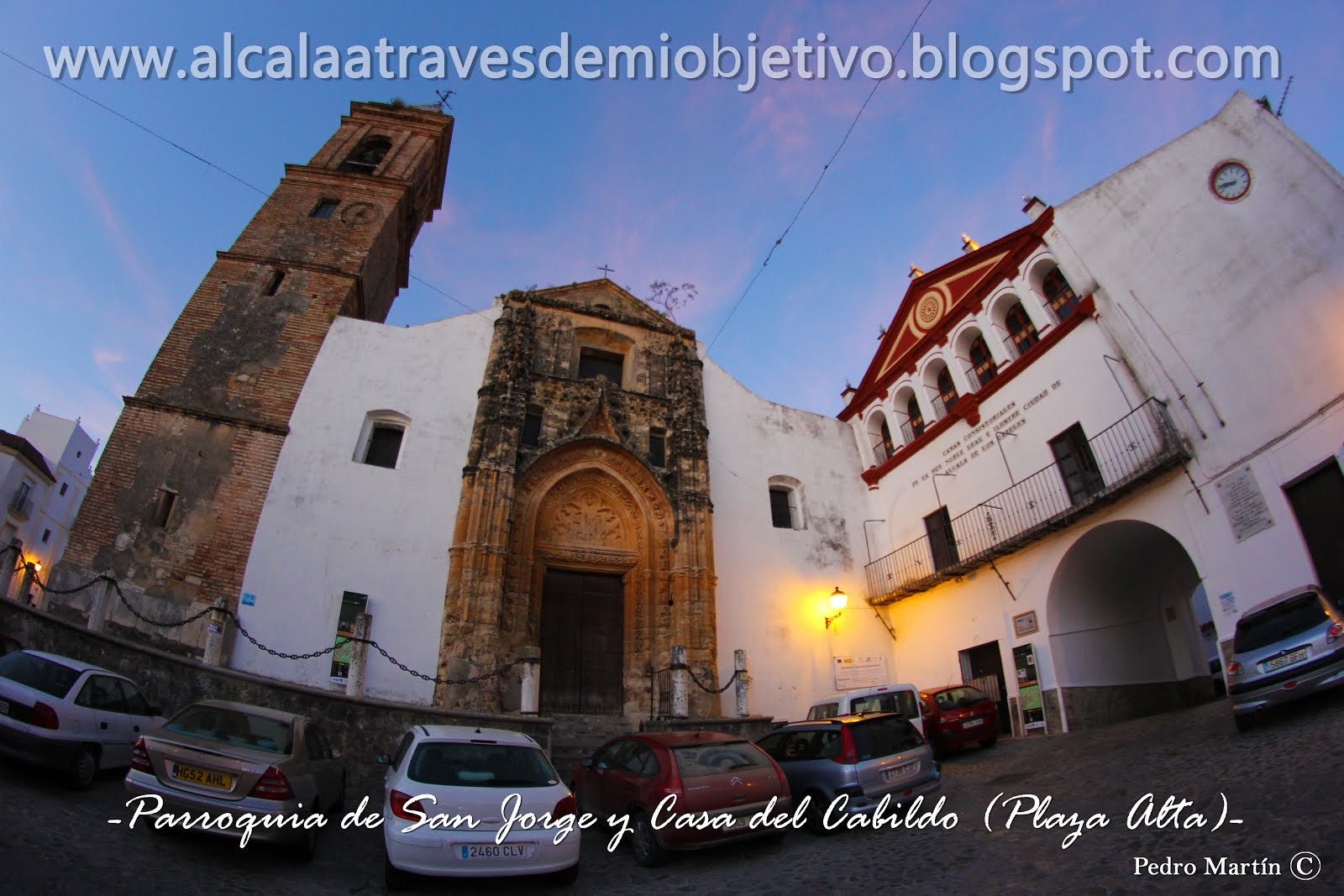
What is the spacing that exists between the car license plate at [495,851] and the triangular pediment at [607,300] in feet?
48.7

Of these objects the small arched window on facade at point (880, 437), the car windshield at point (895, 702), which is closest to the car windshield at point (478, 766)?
the car windshield at point (895, 702)

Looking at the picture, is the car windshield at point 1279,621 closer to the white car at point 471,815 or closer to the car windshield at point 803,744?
the car windshield at point 803,744

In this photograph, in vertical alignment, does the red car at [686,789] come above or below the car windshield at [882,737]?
below

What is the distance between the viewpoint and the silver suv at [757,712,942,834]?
767 cm

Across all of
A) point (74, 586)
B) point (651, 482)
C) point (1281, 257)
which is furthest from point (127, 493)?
point (1281, 257)

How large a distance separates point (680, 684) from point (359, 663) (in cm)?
589

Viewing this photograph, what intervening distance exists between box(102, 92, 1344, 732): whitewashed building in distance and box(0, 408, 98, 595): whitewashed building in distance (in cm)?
1929

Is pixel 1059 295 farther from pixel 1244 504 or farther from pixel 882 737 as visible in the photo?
pixel 882 737

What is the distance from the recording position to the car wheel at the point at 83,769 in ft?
22.7

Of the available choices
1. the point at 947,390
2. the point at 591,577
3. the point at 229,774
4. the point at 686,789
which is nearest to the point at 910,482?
the point at 947,390

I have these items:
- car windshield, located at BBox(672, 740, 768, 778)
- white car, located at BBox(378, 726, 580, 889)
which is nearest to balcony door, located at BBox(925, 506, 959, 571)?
car windshield, located at BBox(672, 740, 768, 778)

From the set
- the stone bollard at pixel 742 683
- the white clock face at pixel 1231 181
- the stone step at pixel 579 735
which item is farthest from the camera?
the stone bollard at pixel 742 683

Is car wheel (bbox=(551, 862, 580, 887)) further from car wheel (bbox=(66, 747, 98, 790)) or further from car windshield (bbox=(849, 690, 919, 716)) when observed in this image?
car windshield (bbox=(849, 690, 919, 716))

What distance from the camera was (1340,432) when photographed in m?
9.17
